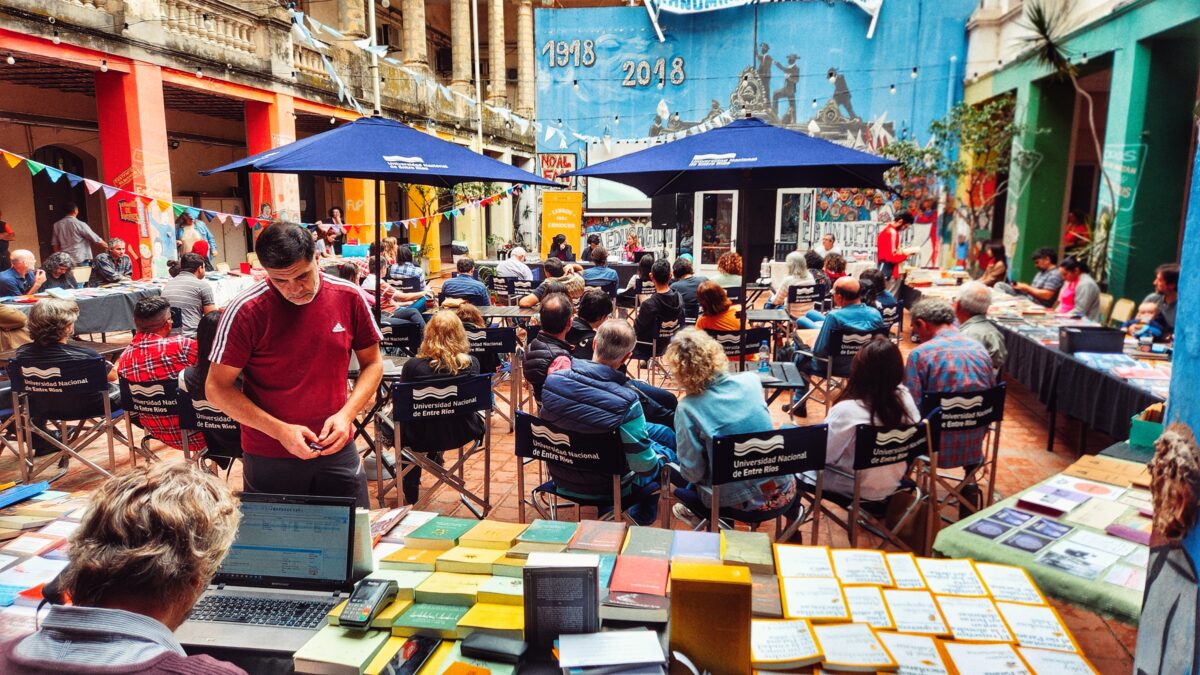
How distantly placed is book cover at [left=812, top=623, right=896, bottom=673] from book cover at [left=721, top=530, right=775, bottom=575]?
28cm

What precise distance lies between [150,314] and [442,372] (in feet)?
7.30

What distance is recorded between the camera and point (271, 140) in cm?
1443

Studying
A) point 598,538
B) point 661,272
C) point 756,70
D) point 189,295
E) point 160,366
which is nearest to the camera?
point 598,538

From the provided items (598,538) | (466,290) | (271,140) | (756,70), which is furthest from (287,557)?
(756,70)

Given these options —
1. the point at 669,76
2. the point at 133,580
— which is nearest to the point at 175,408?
the point at 133,580

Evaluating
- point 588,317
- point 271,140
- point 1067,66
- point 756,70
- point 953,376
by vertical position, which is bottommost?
point 953,376

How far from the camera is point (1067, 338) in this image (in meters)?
5.59

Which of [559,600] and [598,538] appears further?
[598,538]

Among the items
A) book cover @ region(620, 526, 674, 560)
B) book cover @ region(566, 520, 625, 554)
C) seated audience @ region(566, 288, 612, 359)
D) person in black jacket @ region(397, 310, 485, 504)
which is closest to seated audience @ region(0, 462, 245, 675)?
book cover @ region(566, 520, 625, 554)

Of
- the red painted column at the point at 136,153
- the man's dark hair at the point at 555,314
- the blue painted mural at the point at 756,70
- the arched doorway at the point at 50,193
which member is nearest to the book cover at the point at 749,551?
the man's dark hair at the point at 555,314

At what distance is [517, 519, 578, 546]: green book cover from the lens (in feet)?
7.68

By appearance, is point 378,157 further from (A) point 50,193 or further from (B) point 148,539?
(A) point 50,193

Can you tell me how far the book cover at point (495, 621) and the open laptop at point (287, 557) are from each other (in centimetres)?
45

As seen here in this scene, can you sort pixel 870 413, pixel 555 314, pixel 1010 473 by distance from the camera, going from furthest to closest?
1. pixel 1010 473
2. pixel 555 314
3. pixel 870 413
